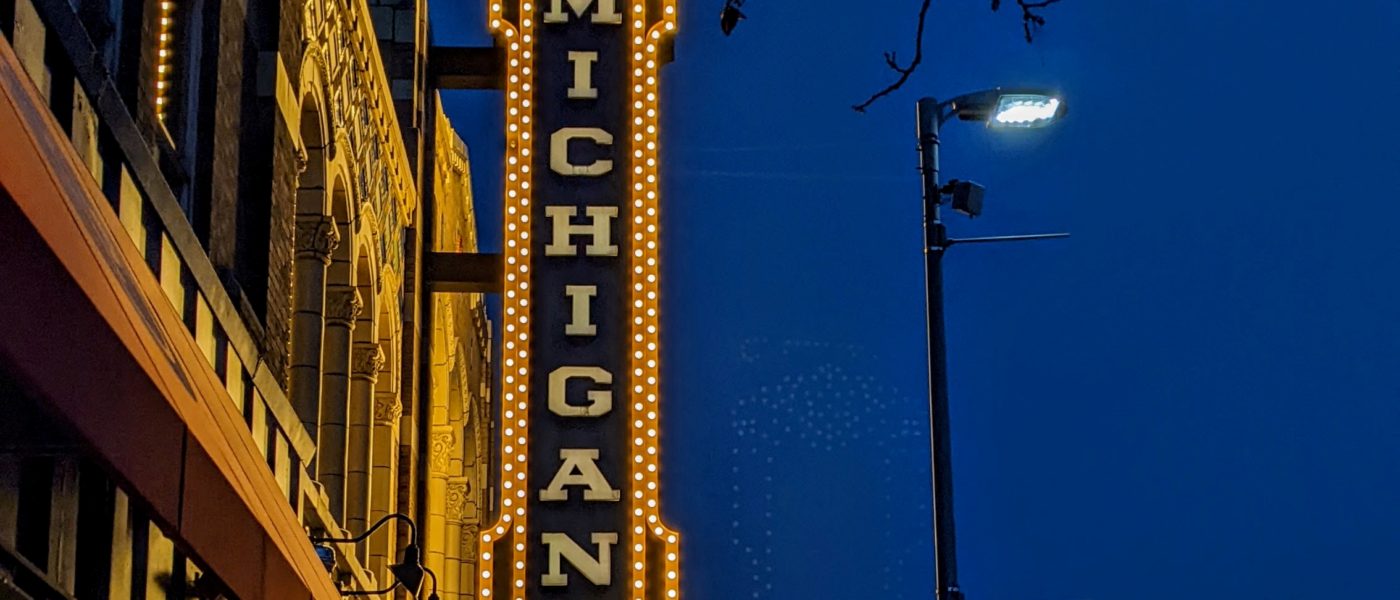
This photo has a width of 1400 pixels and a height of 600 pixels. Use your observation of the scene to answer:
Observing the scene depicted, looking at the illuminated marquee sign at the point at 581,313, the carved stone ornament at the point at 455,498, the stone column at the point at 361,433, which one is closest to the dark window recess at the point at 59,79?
the stone column at the point at 361,433

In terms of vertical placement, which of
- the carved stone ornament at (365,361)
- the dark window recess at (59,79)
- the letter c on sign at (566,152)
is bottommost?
the carved stone ornament at (365,361)

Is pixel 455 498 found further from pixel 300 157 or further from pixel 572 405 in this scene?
pixel 300 157

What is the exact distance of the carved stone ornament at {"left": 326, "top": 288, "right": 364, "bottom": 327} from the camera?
60.4ft

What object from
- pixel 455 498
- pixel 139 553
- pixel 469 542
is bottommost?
pixel 469 542

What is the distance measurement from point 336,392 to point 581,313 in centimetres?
271

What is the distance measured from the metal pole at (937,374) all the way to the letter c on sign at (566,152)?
6654mm

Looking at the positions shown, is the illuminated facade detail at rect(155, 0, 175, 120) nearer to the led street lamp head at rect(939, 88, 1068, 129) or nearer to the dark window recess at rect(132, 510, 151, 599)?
the dark window recess at rect(132, 510, 151, 599)

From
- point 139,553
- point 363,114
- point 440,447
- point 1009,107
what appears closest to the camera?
point 139,553

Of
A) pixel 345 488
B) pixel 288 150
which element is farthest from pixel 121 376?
pixel 345 488

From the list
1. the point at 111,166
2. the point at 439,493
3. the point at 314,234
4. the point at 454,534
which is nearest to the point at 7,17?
the point at 111,166

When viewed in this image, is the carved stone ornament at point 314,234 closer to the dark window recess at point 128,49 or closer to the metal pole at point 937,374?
the metal pole at point 937,374

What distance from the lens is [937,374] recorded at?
13.9 m

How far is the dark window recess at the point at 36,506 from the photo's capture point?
8.55 meters

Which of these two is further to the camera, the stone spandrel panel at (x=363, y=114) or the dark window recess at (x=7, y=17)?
the stone spandrel panel at (x=363, y=114)
